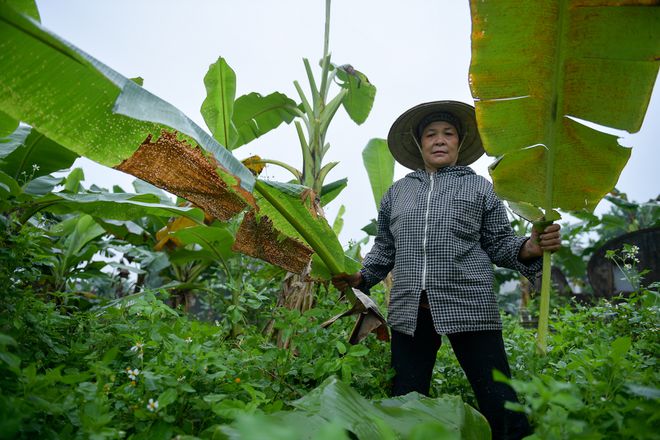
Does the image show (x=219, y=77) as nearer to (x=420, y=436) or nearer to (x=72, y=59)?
(x=72, y=59)

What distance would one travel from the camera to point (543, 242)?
206 cm

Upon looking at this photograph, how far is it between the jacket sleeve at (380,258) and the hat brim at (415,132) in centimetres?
45

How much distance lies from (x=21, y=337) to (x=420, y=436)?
1.46 metres

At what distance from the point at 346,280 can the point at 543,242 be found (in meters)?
0.97

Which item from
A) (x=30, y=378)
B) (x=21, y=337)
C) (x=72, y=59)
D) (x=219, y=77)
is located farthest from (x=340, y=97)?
(x=30, y=378)

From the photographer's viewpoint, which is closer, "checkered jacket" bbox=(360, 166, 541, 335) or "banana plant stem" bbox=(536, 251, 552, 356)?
"banana plant stem" bbox=(536, 251, 552, 356)

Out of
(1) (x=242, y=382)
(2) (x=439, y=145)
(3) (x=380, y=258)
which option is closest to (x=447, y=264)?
(3) (x=380, y=258)

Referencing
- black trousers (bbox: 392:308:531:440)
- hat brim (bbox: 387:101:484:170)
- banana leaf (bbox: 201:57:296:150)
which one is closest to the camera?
black trousers (bbox: 392:308:531:440)

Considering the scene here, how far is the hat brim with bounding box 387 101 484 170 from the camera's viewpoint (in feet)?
8.57

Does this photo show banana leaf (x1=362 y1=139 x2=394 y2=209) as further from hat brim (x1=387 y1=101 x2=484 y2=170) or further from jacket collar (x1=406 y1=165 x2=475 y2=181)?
jacket collar (x1=406 y1=165 x2=475 y2=181)

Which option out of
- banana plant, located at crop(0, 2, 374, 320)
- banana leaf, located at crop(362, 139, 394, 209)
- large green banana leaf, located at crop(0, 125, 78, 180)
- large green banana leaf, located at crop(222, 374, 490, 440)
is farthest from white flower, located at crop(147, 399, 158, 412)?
banana leaf, located at crop(362, 139, 394, 209)

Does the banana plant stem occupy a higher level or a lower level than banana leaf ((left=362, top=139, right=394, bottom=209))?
lower

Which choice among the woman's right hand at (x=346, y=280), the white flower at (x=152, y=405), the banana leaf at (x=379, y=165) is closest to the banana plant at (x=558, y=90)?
the woman's right hand at (x=346, y=280)

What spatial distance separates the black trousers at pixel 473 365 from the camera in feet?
6.60
